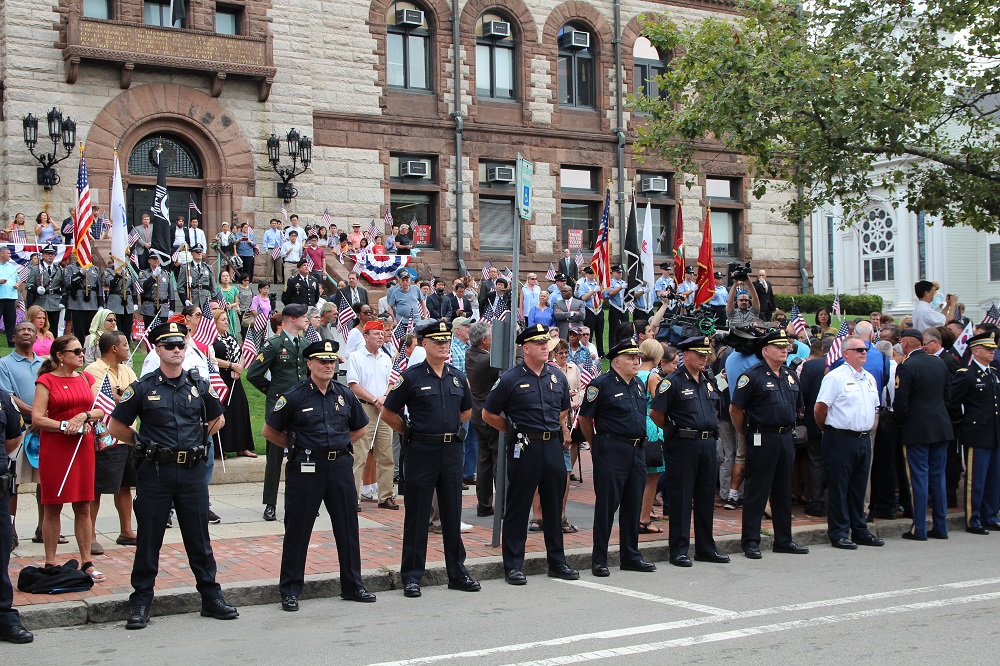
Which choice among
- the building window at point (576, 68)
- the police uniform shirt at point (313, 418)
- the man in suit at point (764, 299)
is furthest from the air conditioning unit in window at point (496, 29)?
the police uniform shirt at point (313, 418)

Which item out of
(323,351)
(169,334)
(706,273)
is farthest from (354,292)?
(169,334)

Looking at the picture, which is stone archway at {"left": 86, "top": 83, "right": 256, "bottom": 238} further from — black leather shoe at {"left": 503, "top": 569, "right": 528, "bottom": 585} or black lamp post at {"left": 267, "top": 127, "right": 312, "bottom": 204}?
black leather shoe at {"left": 503, "top": 569, "right": 528, "bottom": 585}

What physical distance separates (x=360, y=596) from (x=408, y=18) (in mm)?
25764

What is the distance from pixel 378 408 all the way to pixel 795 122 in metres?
7.56

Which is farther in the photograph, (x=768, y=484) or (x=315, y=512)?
(x=768, y=484)

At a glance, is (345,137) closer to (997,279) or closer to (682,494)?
(682,494)

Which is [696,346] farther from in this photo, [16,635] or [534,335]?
[16,635]

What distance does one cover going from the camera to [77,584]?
28.4 ft

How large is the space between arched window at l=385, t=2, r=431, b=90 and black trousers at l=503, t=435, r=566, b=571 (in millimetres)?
24383

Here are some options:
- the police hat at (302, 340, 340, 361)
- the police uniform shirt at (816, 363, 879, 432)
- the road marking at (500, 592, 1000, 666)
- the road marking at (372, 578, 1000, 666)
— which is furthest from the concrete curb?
the road marking at (500, 592, 1000, 666)

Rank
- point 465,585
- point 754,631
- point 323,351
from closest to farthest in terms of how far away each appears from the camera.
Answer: point 754,631, point 323,351, point 465,585

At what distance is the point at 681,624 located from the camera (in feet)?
26.4

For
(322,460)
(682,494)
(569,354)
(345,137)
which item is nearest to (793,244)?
(345,137)

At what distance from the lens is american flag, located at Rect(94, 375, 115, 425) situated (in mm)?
9789
